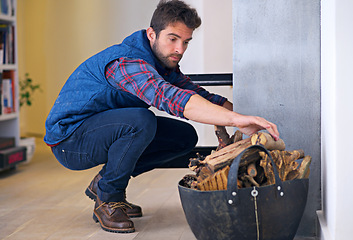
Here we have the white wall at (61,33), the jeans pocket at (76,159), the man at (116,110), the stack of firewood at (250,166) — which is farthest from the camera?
the white wall at (61,33)

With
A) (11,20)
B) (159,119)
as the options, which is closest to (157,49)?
(159,119)

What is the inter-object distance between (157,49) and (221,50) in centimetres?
248

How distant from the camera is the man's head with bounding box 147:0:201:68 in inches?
87.5

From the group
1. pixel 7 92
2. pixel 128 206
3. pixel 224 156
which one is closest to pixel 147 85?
pixel 224 156

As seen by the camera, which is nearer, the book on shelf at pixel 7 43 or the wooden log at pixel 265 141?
the wooden log at pixel 265 141

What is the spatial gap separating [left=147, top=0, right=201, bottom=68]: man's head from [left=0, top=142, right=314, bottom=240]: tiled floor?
0.72 metres

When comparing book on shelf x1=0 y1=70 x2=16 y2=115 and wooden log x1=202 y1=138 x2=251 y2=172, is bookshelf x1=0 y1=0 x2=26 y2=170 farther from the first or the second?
wooden log x1=202 y1=138 x2=251 y2=172

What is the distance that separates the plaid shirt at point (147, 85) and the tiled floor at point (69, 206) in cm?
55

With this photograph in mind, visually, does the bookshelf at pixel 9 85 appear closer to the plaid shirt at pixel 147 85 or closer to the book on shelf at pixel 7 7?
the book on shelf at pixel 7 7

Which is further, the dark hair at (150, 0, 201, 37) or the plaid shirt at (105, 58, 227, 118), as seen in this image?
the dark hair at (150, 0, 201, 37)

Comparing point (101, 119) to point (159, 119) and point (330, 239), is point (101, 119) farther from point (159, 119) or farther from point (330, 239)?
point (330, 239)

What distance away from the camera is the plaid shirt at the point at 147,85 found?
1.92 metres

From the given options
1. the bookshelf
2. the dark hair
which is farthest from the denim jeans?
the bookshelf

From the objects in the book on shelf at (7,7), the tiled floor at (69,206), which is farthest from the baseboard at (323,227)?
the book on shelf at (7,7)
